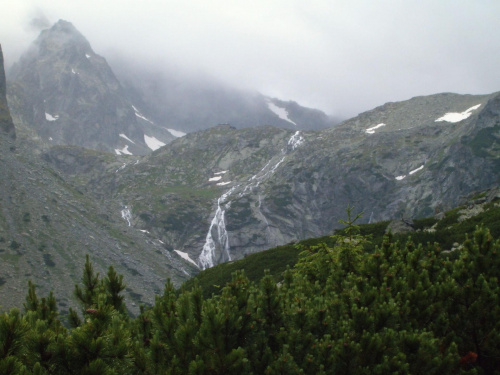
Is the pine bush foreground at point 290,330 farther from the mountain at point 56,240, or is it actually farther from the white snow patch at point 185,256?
the white snow patch at point 185,256

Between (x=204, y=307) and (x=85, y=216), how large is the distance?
14456cm

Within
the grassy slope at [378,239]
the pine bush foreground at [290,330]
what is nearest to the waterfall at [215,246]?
the grassy slope at [378,239]

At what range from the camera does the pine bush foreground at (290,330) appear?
5.43 m

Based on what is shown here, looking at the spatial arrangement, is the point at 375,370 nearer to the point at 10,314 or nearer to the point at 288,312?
the point at 288,312

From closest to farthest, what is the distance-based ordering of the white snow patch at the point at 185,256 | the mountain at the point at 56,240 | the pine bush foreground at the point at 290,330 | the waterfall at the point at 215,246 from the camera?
the pine bush foreground at the point at 290,330 < the mountain at the point at 56,240 < the white snow patch at the point at 185,256 < the waterfall at the point at 215,246

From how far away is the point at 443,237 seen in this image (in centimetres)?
3328

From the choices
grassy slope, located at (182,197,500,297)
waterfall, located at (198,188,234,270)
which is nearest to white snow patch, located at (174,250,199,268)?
waterfall, located at (198,188,234,270)

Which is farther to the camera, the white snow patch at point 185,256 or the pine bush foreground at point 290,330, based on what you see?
the white snow patch at point 185,256

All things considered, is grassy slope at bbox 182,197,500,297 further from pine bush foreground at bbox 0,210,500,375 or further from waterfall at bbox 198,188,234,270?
waterfall at bbox 198,188,234,270

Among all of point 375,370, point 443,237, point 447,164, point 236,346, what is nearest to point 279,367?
point 236,346

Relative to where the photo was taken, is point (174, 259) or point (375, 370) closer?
point (375, 370)

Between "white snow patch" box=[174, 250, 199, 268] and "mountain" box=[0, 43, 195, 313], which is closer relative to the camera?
"mountain" box=[0, 43, 195, 313]

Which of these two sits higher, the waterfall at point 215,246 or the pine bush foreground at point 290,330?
the waterfall at point 215,246

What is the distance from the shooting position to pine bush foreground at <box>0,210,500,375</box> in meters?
5.43
